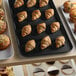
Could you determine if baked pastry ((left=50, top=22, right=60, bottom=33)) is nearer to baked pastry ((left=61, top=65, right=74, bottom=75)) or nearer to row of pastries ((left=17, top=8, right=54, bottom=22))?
row of pastries ((left=17, top=8, right=54, bottom=22))

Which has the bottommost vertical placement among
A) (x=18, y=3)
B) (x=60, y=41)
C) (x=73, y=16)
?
(x=60, y=41)

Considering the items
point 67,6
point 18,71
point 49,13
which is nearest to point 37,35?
point 49,13

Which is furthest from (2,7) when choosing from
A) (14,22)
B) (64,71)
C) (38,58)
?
(64,71)

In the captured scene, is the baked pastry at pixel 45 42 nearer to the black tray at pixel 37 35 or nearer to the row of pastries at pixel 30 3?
the black tray at pixel 37 35

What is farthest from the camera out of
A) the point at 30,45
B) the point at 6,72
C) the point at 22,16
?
the point at 6,72

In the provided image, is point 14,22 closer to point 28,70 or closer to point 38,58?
point 38,58

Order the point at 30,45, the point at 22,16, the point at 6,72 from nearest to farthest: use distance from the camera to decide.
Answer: the point at 30,45, the point at 22,16, the point at 6,72

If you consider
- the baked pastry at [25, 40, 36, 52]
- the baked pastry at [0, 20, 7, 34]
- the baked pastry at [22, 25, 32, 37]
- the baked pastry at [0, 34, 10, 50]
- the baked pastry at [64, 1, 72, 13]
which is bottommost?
the baked pastry at [25, 40, 36, 52]

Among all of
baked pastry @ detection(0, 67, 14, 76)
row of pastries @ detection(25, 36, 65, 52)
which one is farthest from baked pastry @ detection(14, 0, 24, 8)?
baked pastry @ detection(0, 67, 14, 76)

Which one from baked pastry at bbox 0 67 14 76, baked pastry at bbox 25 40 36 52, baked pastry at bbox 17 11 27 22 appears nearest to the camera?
baked pastry at bbox 25 40 36 52

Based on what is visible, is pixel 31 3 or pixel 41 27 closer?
pixel 41 27

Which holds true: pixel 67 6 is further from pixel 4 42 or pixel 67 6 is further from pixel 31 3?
pixel 4 42
